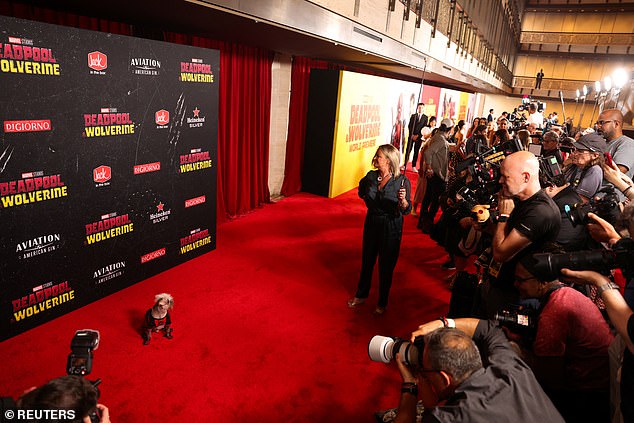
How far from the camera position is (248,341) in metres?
3.38

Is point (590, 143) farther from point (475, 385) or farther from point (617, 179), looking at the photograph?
point (475, 385)

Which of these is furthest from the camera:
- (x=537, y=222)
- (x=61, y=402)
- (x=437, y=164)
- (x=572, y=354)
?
(x=437, y=164)

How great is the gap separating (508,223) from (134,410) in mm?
2731

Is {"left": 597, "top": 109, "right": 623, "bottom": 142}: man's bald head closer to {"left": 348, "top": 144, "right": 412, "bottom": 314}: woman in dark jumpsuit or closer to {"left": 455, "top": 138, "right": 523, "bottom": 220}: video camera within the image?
{"left": 455, "top": 138, "right": 523, "bottom": 220}: video camera

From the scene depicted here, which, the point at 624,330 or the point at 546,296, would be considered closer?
the point at 624,330

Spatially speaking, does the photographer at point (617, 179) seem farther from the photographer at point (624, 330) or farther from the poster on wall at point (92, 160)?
the poster on wall at point (92, 160)

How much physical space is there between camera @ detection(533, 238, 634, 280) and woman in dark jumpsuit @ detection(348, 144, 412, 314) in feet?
5.45

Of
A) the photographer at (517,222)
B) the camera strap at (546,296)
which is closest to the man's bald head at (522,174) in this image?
the photographer at (517,222)

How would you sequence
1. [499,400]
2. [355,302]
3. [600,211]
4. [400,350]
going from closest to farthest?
[499,400] → [400,350] → [600,211] → [355,302]

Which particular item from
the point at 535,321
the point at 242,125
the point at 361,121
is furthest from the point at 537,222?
the point at 361,121

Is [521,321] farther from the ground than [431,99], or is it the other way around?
[431,99]

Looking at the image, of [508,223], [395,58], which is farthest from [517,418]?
[395,58]

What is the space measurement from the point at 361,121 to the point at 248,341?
5.89 m

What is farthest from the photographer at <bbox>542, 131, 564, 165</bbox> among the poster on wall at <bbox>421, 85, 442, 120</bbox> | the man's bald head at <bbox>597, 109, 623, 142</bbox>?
the poster on wall at <bbox>421, 85, 442, 120</bbox>
